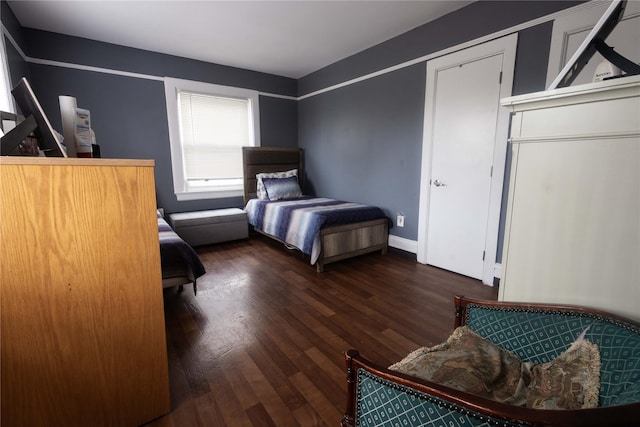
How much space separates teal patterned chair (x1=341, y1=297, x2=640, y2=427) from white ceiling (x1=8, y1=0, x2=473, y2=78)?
2783 millimetres

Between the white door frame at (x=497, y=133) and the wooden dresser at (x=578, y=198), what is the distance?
1.75m

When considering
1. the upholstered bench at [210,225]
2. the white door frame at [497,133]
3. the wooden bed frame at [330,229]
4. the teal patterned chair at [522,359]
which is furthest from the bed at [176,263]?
the white door frame at [497,133]

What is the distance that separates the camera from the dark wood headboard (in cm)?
447

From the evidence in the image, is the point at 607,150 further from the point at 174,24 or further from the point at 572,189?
the point at 174,24

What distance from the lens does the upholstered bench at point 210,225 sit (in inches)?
145

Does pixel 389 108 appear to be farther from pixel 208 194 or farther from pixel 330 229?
pixel 208 194

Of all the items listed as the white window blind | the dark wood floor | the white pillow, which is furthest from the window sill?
the dark wood floor

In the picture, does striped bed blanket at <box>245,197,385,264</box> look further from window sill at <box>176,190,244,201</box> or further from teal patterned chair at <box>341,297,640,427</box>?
teal patterned chair at <box>341,297,640,427</box>

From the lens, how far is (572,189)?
2.94 ft

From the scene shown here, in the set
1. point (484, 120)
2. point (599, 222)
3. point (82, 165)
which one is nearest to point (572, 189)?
point (599, 222)

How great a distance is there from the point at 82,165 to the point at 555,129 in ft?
5.36

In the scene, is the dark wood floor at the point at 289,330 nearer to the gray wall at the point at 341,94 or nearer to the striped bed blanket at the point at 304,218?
the striped bed blanket at the point at 304,218

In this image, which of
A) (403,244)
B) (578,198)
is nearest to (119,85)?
(403,244)

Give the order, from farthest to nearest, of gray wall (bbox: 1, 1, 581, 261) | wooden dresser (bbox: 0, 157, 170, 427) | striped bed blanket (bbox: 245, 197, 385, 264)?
1. striped bed blanket (bbox: 245, 197, 385, 264)
2. gray wall (bbox: 1, 1, 581, 261)
3. wooden dresser (bbox: 0, 157, 170, 427)
